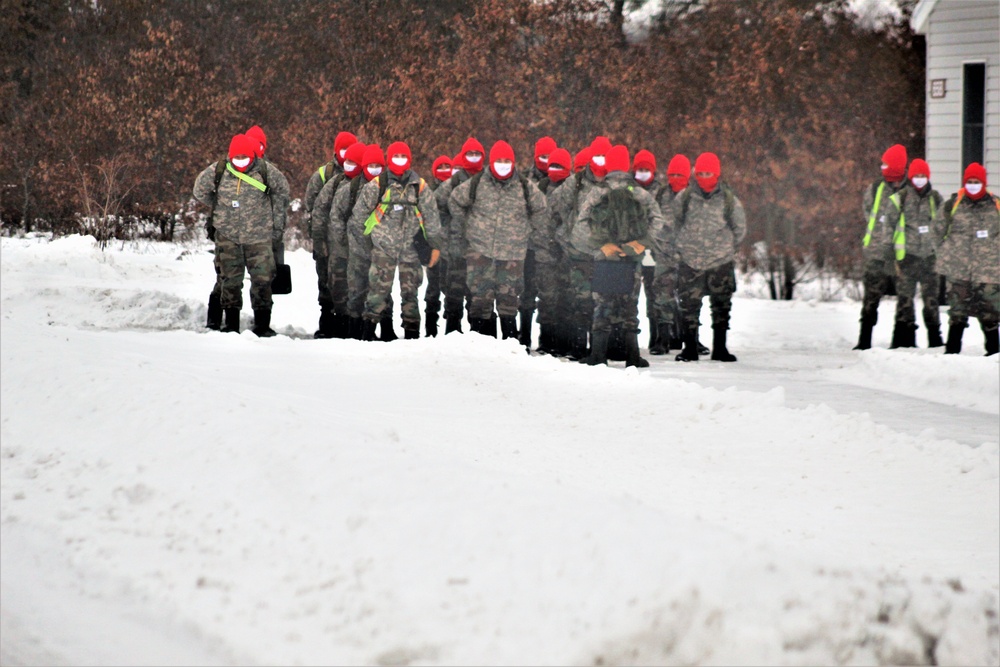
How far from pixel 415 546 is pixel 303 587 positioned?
0.45 meters

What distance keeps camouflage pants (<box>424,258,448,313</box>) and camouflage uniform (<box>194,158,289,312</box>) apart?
196 centimetres

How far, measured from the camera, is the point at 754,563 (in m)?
4.17

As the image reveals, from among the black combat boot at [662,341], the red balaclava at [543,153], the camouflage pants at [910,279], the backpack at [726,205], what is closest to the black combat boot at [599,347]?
the backpack at [726,205]

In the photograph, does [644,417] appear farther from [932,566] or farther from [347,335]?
[347,335]

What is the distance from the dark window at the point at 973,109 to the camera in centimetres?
A: 1848

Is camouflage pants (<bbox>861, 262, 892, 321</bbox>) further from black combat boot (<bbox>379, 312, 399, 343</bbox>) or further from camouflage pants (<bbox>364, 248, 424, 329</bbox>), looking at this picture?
black combat boot (<bbox>379, 312, 399, 343</bbox>)

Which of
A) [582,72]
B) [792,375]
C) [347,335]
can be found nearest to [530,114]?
[582,72]

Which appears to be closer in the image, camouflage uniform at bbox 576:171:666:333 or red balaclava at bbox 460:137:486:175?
camouflage uniform at bbox 576:171:666:333

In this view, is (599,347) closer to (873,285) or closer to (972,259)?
(873,285)

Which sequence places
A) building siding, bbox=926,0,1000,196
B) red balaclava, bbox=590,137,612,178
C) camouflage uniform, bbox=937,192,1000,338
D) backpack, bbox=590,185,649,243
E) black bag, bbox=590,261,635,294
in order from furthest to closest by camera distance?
1. building siding, bbox=926,0,1000,196
2. camouflage uniform, bbox=937,192,1000,338
3. red balaclava, bbox=590,137,612,178
4. black bag, bbox=590,261,635,294
5. backpack, bbox=590,185,649,243

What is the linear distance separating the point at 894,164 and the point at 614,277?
13.3ft

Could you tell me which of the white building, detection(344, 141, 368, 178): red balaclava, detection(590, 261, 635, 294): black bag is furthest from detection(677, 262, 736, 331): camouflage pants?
the white building

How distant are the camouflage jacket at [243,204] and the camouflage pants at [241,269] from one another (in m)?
0.10

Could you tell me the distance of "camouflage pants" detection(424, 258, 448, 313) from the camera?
44.9ft
